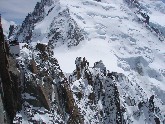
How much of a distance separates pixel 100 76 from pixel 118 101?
35.0 ft

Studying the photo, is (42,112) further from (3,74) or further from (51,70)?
(3,74)

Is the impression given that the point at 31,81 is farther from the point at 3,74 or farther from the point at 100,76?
the point at 100,76

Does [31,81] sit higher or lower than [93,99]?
higher

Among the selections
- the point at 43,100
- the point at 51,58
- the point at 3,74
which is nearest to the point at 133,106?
the point at 51,58

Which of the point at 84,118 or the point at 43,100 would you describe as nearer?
the point at 43,100

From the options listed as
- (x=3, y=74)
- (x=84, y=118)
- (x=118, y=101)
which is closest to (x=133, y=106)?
(x=118, y=101)

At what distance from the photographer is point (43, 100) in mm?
76625

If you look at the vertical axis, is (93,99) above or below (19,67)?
below

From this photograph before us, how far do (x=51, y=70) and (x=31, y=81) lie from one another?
1065 cm

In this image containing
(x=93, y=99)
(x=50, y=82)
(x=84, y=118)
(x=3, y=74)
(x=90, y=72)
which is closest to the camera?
(x=3, y=74)

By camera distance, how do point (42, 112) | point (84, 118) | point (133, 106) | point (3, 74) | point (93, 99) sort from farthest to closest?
point (133, 106), point (93, 99), point (84, 118), point (42, 112), point (3, 74)

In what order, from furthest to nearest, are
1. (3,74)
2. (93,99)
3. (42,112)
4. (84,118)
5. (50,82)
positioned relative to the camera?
(93,99), (84,118), (50,82), (42,112), (3,74)

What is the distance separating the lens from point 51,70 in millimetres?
86500

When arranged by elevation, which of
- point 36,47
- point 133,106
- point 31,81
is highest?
point 36,47
